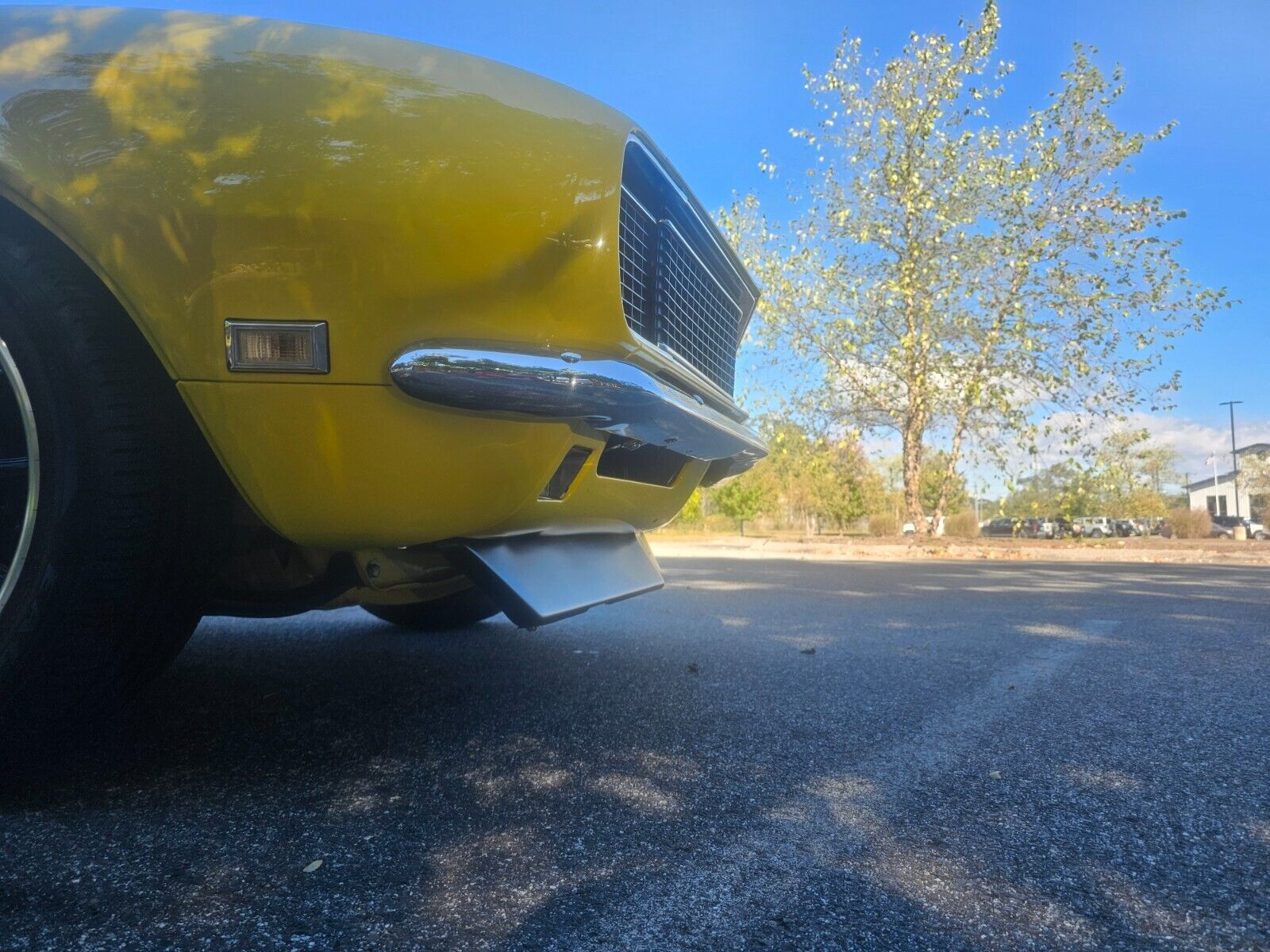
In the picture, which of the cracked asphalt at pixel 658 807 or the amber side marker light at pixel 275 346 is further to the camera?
the amber side marker light at pixel 275 346

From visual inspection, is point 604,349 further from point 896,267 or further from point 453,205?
point 896,267

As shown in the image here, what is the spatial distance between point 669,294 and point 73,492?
4.72ft

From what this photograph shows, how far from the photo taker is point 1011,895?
1.18 meters

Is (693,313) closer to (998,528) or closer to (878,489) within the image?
(878,489)

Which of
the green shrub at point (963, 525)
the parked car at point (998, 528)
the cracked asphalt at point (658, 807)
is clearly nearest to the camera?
the cracked asphalt at point (658, 807)

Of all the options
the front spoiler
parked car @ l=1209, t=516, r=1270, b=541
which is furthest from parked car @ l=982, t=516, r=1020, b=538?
the front spoiler

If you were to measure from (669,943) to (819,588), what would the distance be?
505 centimetres

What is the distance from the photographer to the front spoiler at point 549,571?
→ 1.69m

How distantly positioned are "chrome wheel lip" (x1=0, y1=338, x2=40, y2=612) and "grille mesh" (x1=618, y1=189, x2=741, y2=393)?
1152 millimetres

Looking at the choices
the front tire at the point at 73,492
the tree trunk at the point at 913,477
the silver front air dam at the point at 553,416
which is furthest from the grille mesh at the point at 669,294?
the tree trunk at the point at 913,477

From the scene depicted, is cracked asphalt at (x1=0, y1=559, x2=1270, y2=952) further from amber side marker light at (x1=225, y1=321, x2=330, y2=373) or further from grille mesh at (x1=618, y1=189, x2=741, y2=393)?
grille mesh at (x1=618, y1=189, x2=741, y2=393)

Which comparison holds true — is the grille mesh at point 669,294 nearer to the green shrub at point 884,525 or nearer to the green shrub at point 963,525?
the green shrub at point 884,525

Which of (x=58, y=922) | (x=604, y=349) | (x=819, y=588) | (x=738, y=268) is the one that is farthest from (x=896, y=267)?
(x=58, y=922)

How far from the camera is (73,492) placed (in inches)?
57.1
